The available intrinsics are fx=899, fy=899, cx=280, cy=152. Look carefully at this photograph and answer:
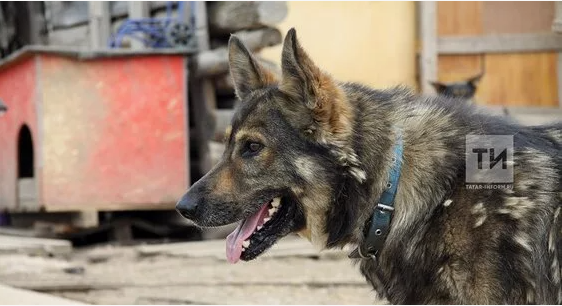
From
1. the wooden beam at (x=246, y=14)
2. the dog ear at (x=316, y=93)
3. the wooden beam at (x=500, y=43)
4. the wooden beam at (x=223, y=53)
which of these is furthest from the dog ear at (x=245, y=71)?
the wooden beam at (x=500, y=43)

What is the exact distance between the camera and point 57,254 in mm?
8945

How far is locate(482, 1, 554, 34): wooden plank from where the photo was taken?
10094 millimetres

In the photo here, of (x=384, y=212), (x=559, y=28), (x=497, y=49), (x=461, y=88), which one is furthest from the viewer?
(x=497, y=49)

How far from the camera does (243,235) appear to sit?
146 inches

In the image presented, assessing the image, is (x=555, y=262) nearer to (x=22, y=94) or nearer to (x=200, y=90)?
(x=200, y=90)

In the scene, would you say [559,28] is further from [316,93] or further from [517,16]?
[316,93]

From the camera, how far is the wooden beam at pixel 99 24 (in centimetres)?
1134

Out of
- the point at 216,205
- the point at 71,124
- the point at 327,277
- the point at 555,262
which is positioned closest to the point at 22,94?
the point at 71,124

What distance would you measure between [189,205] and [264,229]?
320 mm

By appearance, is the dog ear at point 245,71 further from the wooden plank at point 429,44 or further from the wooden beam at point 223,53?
the wooden plank at point 429,44

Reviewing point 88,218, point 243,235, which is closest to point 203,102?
point 88,218

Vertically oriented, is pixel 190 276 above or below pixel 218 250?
above

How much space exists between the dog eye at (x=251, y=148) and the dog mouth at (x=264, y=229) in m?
0.21

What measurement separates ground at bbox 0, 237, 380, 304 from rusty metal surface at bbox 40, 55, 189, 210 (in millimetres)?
749
